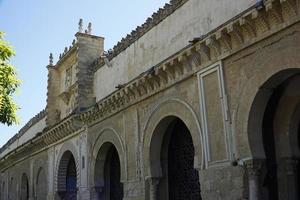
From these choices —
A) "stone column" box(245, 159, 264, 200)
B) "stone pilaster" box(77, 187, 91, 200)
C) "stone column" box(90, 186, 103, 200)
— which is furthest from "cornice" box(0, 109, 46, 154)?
"stone column" box(245, 159, 264, 200)

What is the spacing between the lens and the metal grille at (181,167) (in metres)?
9.04

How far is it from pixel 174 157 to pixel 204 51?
9.30ft

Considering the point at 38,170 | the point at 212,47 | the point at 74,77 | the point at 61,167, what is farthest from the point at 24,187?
the point at 212,47

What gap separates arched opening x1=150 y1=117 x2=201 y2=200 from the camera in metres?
9.20

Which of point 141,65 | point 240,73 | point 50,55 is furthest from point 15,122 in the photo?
point 50,55

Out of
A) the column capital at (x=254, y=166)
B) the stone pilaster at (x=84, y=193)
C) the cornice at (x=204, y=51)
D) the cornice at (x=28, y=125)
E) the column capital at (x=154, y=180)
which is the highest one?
the cornice at (x=28, y=125)

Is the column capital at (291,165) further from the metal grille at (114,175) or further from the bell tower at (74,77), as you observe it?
the bell tower at (74,77)

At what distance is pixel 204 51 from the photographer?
785cm

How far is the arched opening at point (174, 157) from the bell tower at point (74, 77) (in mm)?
4047

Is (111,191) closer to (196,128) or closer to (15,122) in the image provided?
(15,122)

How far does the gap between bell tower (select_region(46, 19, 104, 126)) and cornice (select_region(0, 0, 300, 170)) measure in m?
0.88

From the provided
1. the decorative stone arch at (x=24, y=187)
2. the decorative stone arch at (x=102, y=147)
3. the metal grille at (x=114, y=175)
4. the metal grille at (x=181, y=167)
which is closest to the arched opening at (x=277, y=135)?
the metal grille at (x=181, y=167)

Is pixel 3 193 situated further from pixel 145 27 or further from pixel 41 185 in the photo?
pixel 145 27

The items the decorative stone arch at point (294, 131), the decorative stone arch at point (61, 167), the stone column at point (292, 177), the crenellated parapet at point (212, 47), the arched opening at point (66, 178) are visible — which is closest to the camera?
the crenellated parapet at point (212, 47)
